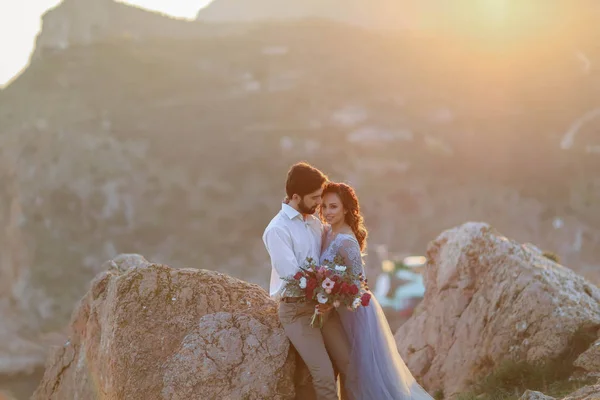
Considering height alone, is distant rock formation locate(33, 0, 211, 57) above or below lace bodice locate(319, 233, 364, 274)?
above

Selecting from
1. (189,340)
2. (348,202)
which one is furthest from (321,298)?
(189,340)

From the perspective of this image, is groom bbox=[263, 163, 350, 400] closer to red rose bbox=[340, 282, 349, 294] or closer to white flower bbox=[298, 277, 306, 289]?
white flower bbox=[298, 277, 306, 289]

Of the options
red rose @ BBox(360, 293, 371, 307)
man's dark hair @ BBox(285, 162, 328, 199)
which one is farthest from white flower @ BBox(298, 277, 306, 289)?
man's dark hair @ BBox(285, 162, 328, 199)

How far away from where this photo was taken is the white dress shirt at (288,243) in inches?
242

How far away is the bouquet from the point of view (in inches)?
235

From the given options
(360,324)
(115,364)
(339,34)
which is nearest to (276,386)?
(360,324)

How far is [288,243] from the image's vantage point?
6.22 metres

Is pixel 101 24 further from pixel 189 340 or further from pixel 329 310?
pixel 329 310

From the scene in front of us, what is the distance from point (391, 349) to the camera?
692 cm

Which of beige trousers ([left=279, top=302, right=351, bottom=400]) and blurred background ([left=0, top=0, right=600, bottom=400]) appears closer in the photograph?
beige trousers ([left=279, top=302, right=351, bottom=400])

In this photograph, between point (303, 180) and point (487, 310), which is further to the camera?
point (487, 310)

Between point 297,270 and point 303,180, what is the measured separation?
2.67 feet

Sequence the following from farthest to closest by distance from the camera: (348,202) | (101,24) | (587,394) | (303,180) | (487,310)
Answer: (101,24), (487,310), (348,202), (303,180), (587,394)

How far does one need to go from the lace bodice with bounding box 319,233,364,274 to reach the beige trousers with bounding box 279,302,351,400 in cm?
47
